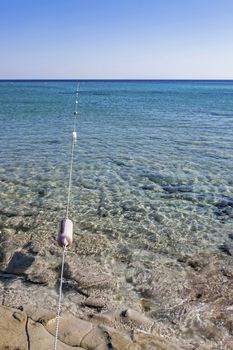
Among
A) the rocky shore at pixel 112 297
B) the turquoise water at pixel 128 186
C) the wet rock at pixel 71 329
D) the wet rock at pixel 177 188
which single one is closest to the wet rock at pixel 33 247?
the rocky shore at pixel 112 297

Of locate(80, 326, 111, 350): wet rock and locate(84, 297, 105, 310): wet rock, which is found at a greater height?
locate(80, 326, 111, 350): wet rock

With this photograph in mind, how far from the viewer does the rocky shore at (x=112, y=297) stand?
5.48m

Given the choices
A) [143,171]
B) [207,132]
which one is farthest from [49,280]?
[207,132]

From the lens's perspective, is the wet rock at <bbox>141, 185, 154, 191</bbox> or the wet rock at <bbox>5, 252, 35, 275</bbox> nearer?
the wet rock at <bbox>5, 252, 35, 275</bbox>

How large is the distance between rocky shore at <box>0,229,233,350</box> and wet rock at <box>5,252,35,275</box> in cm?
2

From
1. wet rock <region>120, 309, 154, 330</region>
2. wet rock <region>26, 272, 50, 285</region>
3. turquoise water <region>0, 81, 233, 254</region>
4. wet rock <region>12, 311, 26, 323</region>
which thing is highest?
turquoise water <region>0, 81, 233, 254</region>

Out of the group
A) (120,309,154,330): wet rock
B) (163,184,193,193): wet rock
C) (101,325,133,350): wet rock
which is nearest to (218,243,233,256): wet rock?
(120,309,154,330): wet rock

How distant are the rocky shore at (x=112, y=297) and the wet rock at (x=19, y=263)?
0.02 meters

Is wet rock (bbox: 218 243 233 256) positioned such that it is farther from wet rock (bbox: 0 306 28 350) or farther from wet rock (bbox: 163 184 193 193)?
wet rock (bbox: 0 306 28 350)

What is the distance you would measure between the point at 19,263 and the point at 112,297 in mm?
2193

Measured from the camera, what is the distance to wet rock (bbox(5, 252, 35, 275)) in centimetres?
745

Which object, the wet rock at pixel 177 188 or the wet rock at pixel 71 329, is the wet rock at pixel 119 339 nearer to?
the wet rock at pixel 71 329

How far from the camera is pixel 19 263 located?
7723 mm

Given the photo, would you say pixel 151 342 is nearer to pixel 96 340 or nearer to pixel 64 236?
pixel 96 340
